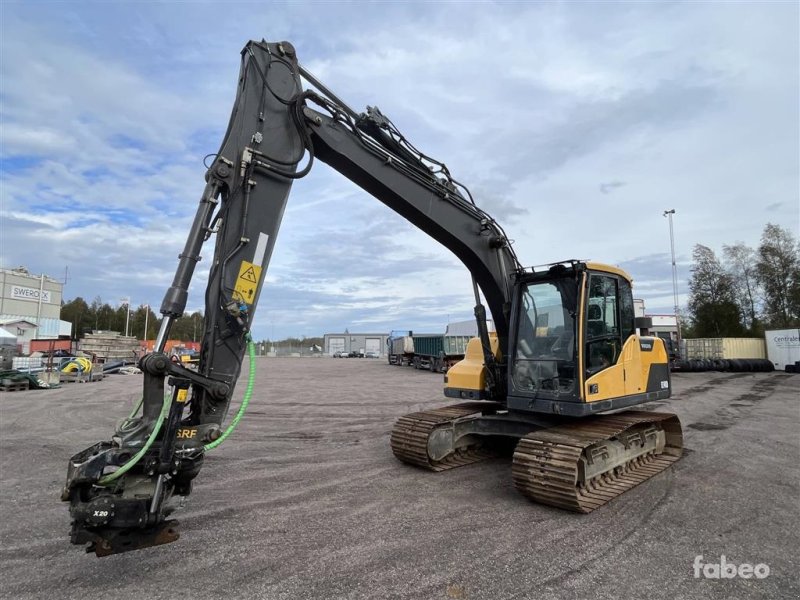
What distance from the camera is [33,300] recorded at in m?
55.1

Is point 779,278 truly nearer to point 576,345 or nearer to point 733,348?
point 733,348

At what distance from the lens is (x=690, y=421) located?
1152 centimetres

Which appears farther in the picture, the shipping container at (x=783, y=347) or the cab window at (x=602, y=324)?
the shipping container at (x=783, y=347)

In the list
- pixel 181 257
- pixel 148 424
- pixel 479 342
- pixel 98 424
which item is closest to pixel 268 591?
pixel 148 424

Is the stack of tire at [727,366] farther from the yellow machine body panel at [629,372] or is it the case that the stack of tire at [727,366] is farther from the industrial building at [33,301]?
the industrial building at [33,301]

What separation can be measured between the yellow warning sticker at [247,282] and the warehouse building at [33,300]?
56662mm

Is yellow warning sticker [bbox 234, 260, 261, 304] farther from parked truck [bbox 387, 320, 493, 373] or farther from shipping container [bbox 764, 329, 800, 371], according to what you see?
shipping container [bbox 764, 329, 800, 371]

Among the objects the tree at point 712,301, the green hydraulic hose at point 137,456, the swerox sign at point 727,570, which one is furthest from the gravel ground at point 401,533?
the tree at point 712,301

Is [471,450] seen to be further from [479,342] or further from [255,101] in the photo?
[255,101]

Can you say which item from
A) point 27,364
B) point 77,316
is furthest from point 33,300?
point 27,364

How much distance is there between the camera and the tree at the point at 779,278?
39250 mm

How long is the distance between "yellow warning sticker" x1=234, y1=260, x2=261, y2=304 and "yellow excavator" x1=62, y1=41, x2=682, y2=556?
0.5 inches

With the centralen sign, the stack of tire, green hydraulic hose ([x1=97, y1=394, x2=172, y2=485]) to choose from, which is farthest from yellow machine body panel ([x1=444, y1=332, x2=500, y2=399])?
the centralen sign

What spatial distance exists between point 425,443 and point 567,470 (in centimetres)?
205
